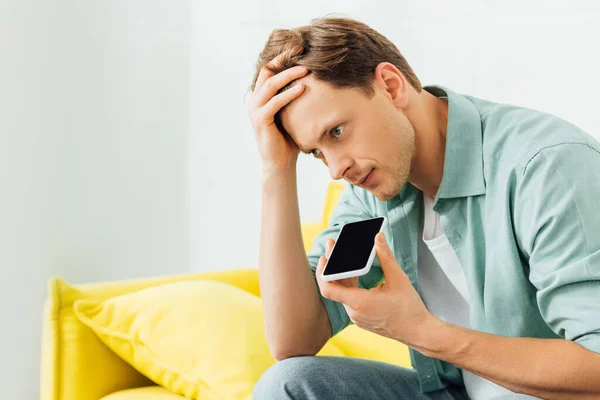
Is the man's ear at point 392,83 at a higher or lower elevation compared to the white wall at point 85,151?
higher

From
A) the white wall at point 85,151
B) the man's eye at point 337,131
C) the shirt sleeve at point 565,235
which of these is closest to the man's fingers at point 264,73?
the man's eye at point 337,131

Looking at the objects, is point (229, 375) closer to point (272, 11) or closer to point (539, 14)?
point (539, 14)

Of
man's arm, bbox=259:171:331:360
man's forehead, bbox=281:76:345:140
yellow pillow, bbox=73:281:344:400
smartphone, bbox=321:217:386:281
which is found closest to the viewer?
smartphone, bbox=321:217:386:281

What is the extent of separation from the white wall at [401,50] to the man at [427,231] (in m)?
0.52

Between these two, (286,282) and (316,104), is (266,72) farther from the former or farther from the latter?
(286,282)

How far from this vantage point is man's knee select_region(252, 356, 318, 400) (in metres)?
1.13

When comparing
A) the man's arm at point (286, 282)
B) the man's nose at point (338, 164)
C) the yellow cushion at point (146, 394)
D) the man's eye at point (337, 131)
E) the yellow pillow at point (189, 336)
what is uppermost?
the man's eye at point (337, 131)

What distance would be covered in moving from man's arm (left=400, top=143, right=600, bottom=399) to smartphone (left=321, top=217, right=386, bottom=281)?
133mm

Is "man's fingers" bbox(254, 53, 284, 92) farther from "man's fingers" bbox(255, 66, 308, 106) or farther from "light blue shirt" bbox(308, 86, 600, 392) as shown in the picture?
"light blue shirt" bbox(308, 86, 600, 392)

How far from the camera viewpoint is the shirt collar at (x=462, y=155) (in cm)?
119

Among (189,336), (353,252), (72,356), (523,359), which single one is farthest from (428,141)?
(72,356)

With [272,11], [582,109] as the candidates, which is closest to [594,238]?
[582,109]

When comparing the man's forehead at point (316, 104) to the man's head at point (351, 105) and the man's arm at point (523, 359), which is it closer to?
the man's head at point (351, 105)

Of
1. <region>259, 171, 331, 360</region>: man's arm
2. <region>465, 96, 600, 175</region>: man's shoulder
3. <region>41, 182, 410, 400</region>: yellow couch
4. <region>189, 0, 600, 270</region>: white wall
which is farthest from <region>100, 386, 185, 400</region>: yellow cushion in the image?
<region>189, 0, 600, 270</region>: white wall
